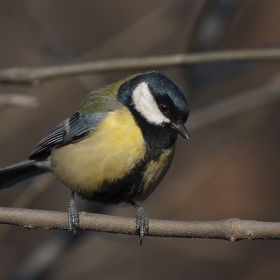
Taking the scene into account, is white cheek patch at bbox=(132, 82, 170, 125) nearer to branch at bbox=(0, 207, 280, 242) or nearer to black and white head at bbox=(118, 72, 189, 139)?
black and white head at bbox=(118, 72, 189, 139)

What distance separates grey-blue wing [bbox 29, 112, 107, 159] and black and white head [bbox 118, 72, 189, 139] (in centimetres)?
22

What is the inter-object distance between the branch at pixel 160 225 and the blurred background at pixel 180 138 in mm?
936

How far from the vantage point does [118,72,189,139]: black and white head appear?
9.94ft

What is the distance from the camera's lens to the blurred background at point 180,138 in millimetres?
3711

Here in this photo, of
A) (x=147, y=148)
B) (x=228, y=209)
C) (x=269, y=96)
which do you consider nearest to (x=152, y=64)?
(x=147, y=148)

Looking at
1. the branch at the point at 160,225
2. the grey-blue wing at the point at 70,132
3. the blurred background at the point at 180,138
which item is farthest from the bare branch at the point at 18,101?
the blurred background at the point at 180,138

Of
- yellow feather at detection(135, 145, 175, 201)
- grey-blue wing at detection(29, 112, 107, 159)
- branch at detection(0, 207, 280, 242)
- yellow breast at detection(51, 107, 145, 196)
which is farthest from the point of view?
grey-blue wing at detection(29, 112, 107, 159)

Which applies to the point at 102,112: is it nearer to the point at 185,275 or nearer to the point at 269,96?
the point at 269,96

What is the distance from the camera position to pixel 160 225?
97.4 inches

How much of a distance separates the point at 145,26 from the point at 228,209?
9.99 ft

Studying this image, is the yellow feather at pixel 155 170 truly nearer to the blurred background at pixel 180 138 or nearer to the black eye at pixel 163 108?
the black eye at pixel 163 108

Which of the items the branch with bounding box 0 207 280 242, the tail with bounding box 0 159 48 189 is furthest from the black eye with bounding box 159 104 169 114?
the tail with bounding box 0 159 48 189

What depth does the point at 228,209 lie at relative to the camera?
A: 654 centimetres

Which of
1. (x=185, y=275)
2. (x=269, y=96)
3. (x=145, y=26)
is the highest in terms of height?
(x=145, y=26)
